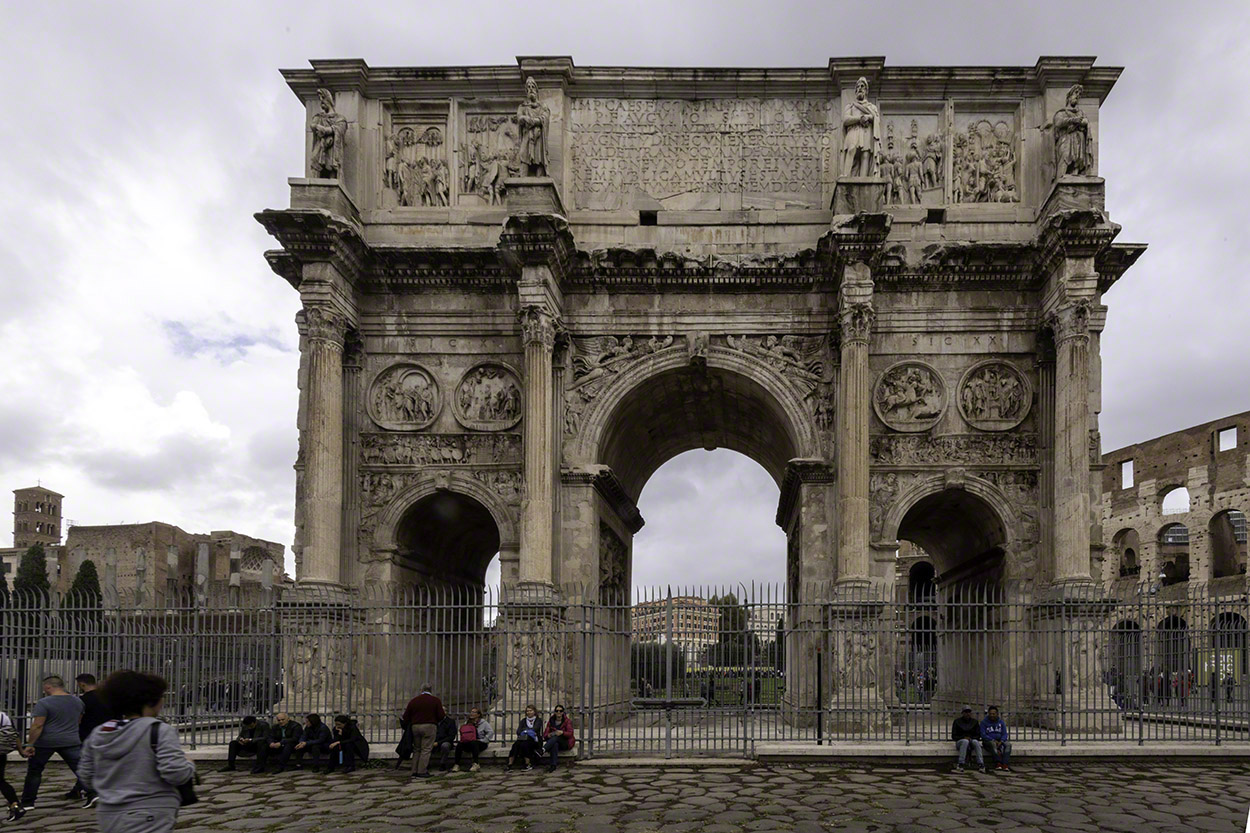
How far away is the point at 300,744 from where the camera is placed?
13039 mm

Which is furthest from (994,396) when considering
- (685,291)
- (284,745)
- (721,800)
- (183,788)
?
(183,788)

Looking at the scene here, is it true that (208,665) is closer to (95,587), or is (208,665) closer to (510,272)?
(510,272)

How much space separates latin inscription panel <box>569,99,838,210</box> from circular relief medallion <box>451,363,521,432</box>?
10.8ft

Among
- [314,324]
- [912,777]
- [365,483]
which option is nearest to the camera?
[912,777]

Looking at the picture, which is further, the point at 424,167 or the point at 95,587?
the point at 95,587

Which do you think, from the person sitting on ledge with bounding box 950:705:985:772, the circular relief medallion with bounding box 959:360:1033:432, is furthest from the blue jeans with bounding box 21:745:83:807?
the circular relief medallion with bounding box 959:360:1033:432

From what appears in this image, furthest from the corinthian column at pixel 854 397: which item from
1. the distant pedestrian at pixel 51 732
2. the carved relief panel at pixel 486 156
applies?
the distant pedestrian at pixel 51 732

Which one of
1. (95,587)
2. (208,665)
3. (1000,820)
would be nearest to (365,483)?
(208,665)

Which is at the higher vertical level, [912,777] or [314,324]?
[314,324]

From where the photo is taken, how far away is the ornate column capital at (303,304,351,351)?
1692 centimetres

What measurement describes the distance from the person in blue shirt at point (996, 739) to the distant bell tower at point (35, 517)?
84838 millimetres

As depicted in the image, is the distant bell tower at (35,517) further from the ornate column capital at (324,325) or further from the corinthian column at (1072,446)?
the corinthian column at (1072,446)

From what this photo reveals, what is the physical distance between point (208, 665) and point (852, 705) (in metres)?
9.13

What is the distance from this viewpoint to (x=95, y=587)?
46.9 meters
